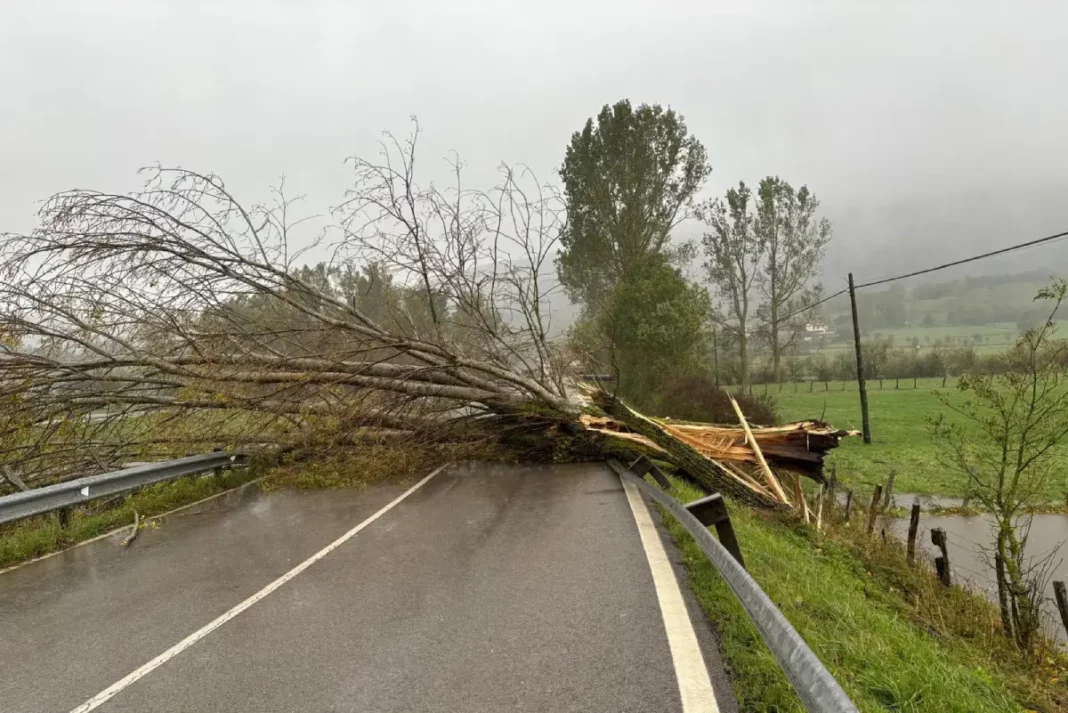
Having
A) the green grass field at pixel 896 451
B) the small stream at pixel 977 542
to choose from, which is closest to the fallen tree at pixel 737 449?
the green grass field at pixel 896 451

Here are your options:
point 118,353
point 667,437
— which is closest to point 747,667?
point 667,437

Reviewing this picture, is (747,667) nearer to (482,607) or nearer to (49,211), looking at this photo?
(482,607)

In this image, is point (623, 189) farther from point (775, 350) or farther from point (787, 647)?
point (787, 647)

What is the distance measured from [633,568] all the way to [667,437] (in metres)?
4.44

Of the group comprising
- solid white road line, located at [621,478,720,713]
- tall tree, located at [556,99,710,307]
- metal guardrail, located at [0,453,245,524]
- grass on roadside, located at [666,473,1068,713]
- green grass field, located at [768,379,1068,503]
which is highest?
tall tree, located at [556,99,710,307]

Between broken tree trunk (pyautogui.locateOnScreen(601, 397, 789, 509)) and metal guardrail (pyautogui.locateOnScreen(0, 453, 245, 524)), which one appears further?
broken tree trunk (pyautogui.locateOnScreen(601, 397, 789, 509))

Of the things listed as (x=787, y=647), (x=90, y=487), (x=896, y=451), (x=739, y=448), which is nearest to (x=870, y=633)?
(x=787, y=647)

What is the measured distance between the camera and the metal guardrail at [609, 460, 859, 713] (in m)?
1.93

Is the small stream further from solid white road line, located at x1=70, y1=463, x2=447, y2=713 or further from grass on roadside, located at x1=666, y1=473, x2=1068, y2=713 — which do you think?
solid white road line, located at x1=70, y1=463, x2=447, y2=713

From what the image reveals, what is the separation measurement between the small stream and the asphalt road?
6.54m

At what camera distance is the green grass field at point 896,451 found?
16.7 metres

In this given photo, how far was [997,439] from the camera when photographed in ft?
24.0

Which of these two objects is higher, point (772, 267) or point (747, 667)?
point (772, 267)

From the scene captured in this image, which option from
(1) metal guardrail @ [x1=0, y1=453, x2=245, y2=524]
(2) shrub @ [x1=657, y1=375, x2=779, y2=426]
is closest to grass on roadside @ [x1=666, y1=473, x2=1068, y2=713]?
(1) metal guardrail @ [x1=0, y1=453, x2=245, y2=524]
